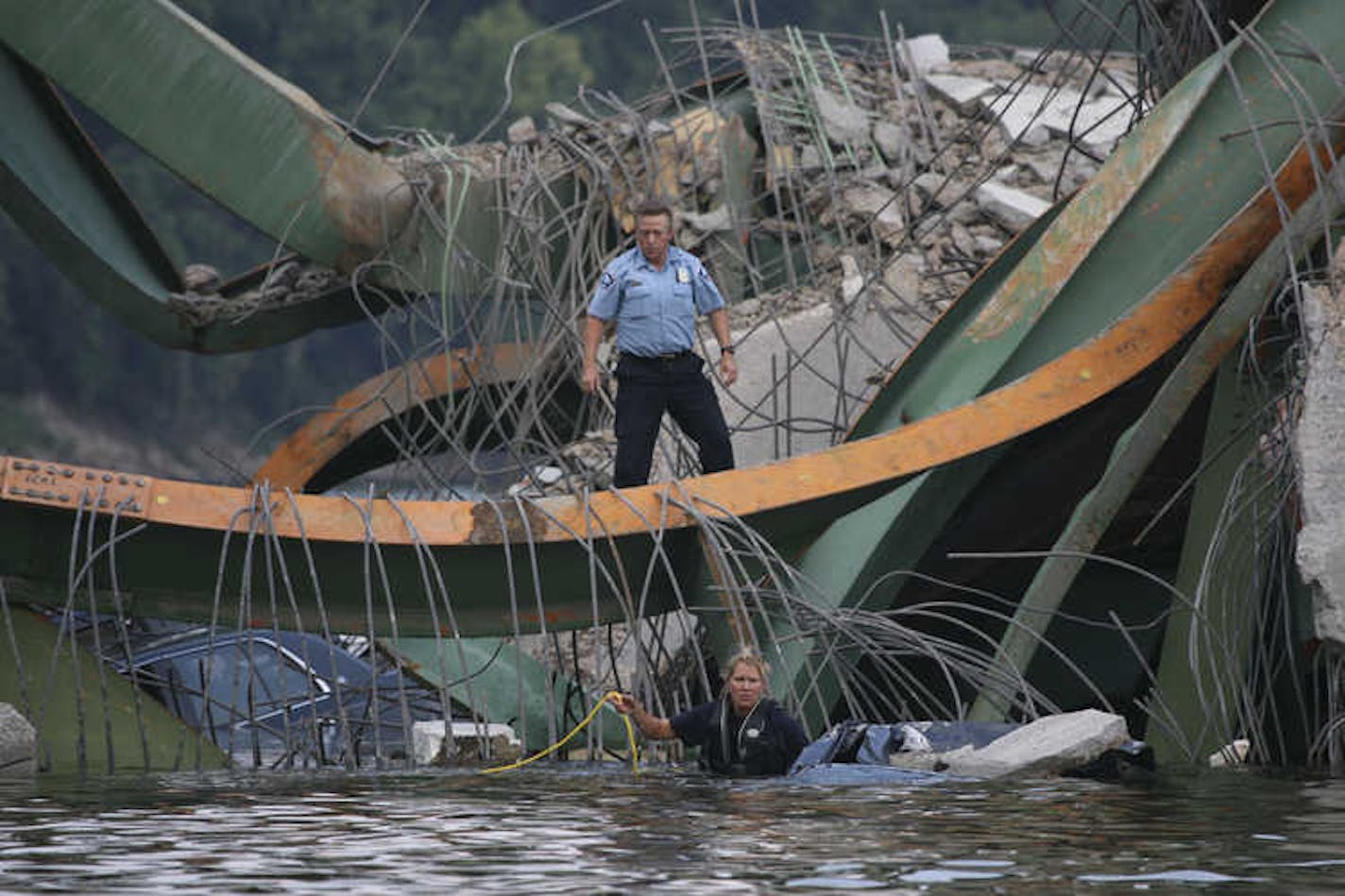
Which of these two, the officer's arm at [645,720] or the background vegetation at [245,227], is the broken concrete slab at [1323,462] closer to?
the officer's arm at [645,720]

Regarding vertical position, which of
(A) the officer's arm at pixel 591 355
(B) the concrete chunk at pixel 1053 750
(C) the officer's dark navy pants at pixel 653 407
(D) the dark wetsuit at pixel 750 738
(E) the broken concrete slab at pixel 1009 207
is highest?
(E) the broken concrete slab at pixel 1009 207

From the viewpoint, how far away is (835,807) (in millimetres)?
8219

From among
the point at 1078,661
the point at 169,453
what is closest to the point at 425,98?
the point at 169,453

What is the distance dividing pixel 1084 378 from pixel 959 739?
201cm

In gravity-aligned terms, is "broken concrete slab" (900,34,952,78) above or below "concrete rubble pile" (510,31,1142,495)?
above

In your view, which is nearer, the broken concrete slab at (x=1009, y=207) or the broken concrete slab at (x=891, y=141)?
the broken concrete slab at (x=1009, y=207)

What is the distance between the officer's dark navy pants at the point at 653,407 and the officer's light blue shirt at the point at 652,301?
8 centimetres

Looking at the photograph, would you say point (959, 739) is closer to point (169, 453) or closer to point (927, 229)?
point (927, 229)

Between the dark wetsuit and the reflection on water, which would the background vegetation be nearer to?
the dark wetsuit

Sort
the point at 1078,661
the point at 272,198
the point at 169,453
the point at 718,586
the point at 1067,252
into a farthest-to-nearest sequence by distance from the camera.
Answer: the point at 169,453 → the point at 272,198 → the point at 1078,661 → the point at 1067,252 → the point at 718,586

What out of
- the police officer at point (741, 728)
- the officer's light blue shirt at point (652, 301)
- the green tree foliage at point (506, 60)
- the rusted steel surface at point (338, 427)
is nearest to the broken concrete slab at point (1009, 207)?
the rusted steel surface at point (338, 427)

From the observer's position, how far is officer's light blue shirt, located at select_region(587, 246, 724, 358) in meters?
11.2

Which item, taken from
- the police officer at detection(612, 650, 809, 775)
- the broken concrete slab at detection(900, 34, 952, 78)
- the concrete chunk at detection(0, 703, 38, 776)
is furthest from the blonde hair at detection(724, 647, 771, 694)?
the broken concrete slab at detection(900, 34, 952, 78)

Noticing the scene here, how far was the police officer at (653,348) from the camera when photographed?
36.8 ft
